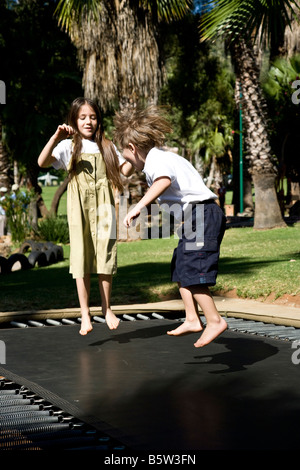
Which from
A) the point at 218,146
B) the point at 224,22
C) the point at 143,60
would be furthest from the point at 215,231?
the point at 218,146

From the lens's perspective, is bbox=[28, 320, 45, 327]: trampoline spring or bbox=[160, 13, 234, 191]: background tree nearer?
bbox=[28, 320, 45, 327]: trampoline spring

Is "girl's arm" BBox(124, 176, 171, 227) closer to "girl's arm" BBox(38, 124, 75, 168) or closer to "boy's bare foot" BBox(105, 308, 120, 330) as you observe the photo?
"girl's arm" BBox(38, 124, 75, 168)

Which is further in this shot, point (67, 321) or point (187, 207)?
point (67, 321)

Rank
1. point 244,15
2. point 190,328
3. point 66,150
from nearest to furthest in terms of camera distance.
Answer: point 190,328 → point 66,150 → point 244,15

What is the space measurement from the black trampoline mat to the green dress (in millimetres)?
545

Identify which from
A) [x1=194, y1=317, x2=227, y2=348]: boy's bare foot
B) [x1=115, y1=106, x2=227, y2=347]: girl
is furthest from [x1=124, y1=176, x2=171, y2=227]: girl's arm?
[x1=194, y1=317, x2=227, y2=348]: boy's bare foot

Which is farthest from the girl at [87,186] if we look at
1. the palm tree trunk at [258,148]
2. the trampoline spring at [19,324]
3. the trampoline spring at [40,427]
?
the palm tree trunk at [258,148]

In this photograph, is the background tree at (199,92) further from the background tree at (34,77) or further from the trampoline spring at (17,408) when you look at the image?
the trampoline spring at (17,408)

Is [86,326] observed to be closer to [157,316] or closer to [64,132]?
[64,132]

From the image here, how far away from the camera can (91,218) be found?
4633mm


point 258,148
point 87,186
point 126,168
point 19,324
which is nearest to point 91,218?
point 87,186

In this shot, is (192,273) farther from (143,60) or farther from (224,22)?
(143,60)

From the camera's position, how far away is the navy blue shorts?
3916 millimetres

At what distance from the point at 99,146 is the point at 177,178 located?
2.85 ft
